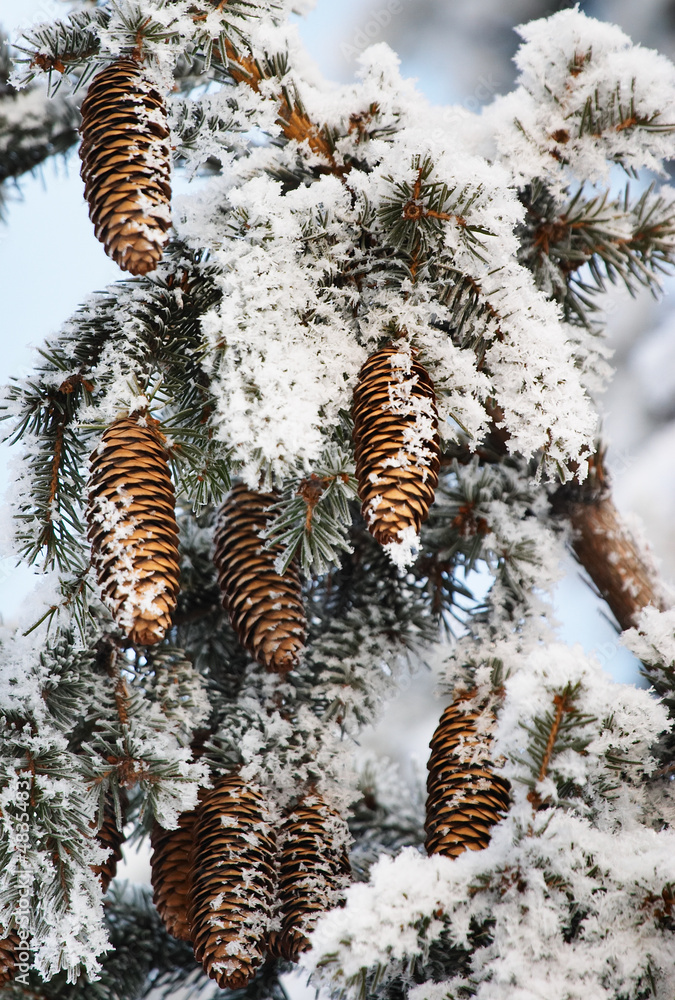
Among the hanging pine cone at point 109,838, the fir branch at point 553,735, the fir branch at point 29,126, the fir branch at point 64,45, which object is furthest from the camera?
the fir branch at point 29,126

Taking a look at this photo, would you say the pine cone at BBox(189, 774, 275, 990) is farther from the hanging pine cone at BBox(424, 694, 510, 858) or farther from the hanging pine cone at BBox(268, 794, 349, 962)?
the hanging pine cone at BBox(424, 694, 510, 858)

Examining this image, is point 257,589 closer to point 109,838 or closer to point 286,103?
point 109,838

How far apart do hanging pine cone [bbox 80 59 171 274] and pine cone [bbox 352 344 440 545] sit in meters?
0.27

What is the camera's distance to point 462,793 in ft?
2.98

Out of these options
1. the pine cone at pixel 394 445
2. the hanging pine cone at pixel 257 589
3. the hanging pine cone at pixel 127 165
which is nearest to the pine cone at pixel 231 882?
the hanging pine cone at pixel 257 589

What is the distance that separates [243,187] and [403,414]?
318 mm

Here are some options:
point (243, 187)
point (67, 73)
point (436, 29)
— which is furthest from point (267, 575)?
point (436, 29)

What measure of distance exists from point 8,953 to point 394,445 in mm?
767

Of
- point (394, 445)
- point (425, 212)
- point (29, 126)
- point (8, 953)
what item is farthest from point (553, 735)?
point (29, 126)

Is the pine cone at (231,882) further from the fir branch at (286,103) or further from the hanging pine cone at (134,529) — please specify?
the fir branch at (286,103)

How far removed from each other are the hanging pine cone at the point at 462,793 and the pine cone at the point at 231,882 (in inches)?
8.2

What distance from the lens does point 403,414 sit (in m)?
0.79

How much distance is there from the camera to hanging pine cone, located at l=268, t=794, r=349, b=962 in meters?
0.91

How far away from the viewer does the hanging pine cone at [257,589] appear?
104 centimetres
